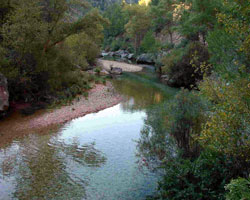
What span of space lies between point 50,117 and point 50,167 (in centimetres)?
737

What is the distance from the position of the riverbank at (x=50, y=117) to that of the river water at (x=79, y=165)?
32.6 inches

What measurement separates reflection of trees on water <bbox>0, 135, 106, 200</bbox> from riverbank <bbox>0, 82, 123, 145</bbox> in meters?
1.39

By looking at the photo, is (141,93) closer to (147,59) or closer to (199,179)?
(199,179)

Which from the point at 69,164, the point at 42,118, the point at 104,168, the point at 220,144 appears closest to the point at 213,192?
the point at 220,144

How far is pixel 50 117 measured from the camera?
59.0ft

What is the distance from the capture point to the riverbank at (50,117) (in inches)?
609

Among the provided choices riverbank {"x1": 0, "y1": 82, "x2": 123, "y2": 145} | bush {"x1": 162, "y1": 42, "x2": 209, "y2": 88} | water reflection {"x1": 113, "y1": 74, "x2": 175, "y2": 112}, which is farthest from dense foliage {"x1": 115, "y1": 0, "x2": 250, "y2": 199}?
bush {"x1": 162, "y1": 42, "x2": 209, "y2": 88}

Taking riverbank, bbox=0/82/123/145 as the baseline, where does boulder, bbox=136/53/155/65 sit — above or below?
above

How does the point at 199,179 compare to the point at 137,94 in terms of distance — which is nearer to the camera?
the point at 199,179

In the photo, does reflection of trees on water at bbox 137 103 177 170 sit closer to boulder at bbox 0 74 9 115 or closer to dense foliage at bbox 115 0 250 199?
dense foliage at bbox 115 0 250 199

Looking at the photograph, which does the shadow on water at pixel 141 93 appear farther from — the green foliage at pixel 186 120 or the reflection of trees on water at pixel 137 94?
the green foliage at pixel 186 120

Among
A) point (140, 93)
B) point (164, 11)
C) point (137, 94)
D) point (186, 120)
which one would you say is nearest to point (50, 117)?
point (137, 94)

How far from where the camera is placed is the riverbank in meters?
15.5

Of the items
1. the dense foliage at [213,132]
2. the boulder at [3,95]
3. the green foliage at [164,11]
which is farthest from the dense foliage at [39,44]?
the green foliage at [164,11]
